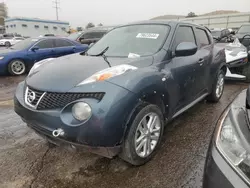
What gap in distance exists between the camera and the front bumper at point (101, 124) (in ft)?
6.95

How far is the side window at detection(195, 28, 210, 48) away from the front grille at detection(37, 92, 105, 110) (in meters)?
2.57

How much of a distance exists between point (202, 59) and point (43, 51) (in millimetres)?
6418

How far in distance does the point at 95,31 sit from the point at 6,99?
797 centimetres

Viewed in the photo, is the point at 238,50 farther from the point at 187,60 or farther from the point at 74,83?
the point at 74,83

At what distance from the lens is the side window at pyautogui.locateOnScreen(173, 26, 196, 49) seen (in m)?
3.33

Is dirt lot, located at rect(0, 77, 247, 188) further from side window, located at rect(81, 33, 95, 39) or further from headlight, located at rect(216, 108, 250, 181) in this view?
side window, located at rect(81, 33, 95, 39)

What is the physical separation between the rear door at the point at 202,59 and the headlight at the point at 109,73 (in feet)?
4.95

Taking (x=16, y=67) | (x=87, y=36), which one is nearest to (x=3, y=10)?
(x=87, y=36)

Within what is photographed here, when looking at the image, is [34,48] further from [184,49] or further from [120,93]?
[120,93]

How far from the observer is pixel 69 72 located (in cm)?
260

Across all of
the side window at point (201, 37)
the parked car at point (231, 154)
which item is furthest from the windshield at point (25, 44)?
the parked car at point (231, 154)

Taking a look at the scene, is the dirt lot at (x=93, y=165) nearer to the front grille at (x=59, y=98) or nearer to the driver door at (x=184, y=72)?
the driver door at (x=184, y=72)

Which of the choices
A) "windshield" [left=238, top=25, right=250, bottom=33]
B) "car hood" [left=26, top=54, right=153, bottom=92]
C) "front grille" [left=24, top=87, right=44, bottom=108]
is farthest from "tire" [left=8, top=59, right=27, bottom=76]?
"windshield" [left=238, top=25, right=250, bottom=33]

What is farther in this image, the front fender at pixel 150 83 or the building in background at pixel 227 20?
the building in background at pixel 227 20
